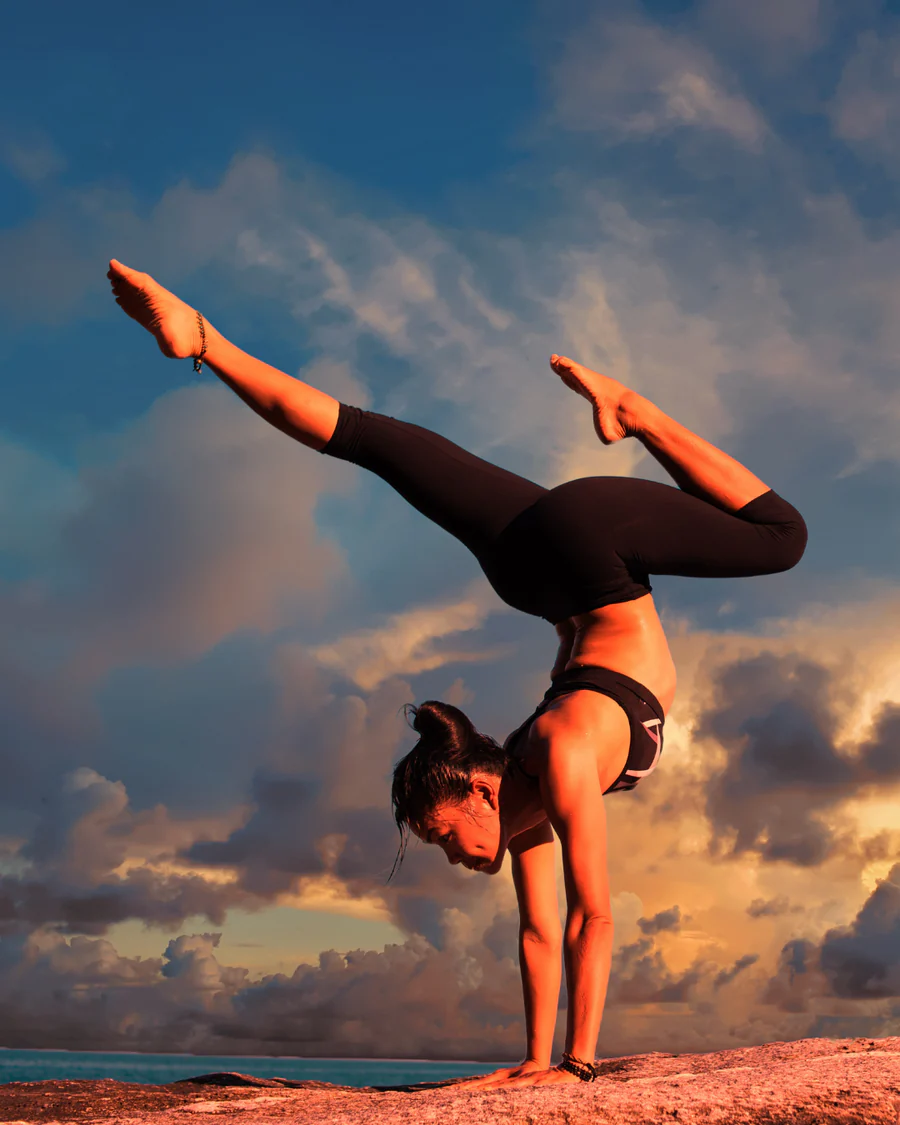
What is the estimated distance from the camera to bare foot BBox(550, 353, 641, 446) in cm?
438

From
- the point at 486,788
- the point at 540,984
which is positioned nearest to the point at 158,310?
the point at 486,788

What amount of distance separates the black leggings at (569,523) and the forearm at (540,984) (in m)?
1.46

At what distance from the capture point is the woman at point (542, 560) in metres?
3.93

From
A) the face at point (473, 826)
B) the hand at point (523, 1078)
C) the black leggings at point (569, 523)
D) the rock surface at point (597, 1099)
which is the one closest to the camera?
the rock surface at point (597, 1099)

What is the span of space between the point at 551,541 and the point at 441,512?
491 millimetres

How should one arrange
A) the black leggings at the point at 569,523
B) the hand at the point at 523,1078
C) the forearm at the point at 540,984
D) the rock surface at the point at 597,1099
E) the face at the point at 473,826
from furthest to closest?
the forearm at the point at 540,984 → the black leggings at the point at 569,523 → the face at the point at 473,826 → the hand at the point at 523,1078 → the rock surface at the point at 597,1099

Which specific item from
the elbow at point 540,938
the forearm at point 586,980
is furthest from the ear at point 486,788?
the elbow at point 540,938

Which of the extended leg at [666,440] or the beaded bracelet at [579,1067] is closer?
the beaded bracelet at [579,1067]

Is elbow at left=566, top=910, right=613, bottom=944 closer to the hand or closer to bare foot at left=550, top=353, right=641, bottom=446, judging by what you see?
the hand

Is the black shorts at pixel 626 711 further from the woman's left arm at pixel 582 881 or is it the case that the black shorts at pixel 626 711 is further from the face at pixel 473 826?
the woman's left arm at pixel 582 881

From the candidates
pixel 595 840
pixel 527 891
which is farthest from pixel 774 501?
pixel 527 891

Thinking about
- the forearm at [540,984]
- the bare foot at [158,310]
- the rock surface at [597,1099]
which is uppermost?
the bare foot at [158,310]

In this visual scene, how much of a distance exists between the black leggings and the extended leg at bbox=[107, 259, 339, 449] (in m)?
0.10

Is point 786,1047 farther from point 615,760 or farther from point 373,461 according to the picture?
point 373,461
